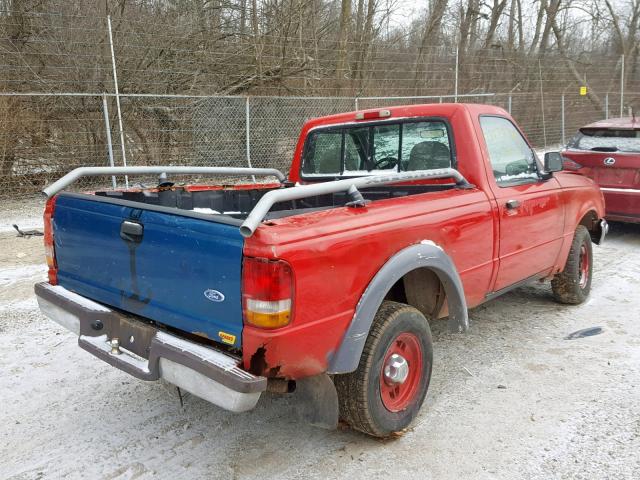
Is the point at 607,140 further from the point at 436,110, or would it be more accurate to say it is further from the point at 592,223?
A: the point at 436,110

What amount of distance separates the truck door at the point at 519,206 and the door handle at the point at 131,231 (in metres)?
2.33

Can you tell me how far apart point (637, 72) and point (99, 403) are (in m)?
25.8

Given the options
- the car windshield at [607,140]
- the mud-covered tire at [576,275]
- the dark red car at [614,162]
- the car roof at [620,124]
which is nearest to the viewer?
the mud-covered tire at [576,275]

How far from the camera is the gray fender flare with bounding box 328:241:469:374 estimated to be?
2621mm

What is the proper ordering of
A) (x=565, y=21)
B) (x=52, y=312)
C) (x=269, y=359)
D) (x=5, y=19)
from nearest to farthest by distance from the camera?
(x=269, y=359) < (x=52, y=312) < (x=5, y=19) < (x=565, y=21)

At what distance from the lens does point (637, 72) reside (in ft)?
75.6

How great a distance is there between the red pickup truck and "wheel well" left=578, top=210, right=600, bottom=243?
111cm

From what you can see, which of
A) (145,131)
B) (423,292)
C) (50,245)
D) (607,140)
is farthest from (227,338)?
(145,131)

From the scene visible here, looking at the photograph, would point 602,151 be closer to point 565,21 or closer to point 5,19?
point 5,19

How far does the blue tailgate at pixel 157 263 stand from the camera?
2.41m

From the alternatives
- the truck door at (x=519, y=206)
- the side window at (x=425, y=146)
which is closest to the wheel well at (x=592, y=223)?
the truck door at (x=519, y=206)

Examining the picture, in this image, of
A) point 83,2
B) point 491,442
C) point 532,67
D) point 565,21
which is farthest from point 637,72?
point 491,442

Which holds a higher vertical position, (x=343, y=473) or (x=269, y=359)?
(x=269, y=359)

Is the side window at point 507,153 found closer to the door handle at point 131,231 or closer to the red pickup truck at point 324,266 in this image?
the red pickup truck at point 324,266
